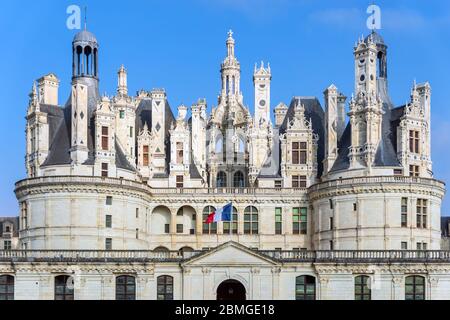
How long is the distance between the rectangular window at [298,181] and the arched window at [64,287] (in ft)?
68.6

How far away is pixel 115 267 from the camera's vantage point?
271 feet

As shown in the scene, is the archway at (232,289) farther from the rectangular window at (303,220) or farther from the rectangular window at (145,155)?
the rectangular window at (145,155)

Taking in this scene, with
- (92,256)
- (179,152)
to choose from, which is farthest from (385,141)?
(92,256)

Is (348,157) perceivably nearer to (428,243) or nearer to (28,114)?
(428,243)

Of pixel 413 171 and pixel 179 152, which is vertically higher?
pixel 179 152

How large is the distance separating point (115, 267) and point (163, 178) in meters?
14.2

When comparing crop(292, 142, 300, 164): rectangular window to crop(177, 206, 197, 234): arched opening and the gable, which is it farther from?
the gable

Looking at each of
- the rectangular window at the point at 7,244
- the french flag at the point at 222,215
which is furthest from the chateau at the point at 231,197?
the rectangular window at the point at 7,244

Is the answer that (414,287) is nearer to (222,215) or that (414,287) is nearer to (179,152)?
(222,215)

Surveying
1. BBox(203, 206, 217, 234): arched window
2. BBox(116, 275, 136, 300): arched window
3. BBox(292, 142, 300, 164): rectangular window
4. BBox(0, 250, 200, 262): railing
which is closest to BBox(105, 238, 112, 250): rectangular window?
BBox(0, 250, 200, 262): railing

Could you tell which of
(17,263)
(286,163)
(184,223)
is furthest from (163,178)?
(17,263)

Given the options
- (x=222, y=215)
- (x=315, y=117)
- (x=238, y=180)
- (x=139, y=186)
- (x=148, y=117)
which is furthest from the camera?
(x=238, y=180)

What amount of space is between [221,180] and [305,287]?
19979 millimetres

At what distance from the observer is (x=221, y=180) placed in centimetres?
10031
